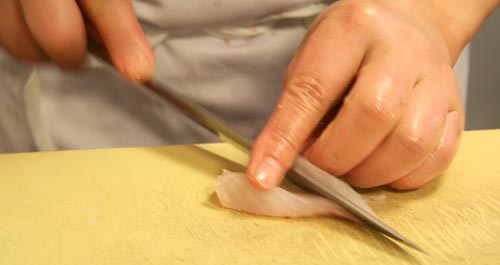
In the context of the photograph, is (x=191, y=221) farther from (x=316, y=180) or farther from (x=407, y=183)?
(x=407, y=183)

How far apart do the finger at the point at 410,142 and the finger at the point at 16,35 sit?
2.21 feet

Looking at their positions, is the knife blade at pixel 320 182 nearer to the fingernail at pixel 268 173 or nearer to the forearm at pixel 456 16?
the fingernail at pixel 268 173

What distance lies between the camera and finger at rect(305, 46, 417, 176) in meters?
0.71

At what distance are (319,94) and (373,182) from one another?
16 cm

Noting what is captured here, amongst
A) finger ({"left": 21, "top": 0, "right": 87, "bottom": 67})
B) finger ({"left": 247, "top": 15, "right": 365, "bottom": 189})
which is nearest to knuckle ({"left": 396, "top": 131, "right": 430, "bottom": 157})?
finger ({"left": 247, "top": 15, "right": 365, "bottom": 189})

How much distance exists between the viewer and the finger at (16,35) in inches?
38.2

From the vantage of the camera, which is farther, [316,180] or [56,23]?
[56,23]

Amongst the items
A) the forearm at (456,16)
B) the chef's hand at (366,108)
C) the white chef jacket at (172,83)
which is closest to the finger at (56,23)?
the white chef jacket at (172,83)

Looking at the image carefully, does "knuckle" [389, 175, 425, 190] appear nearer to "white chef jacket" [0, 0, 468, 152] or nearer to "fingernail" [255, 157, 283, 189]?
"fingernail" [255, 157, 283, 189]

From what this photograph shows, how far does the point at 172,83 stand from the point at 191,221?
543mm

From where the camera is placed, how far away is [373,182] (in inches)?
30.2

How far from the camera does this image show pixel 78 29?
0.93 m

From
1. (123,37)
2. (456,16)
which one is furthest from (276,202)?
(456,16)

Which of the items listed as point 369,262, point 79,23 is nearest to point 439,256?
point 369,262
